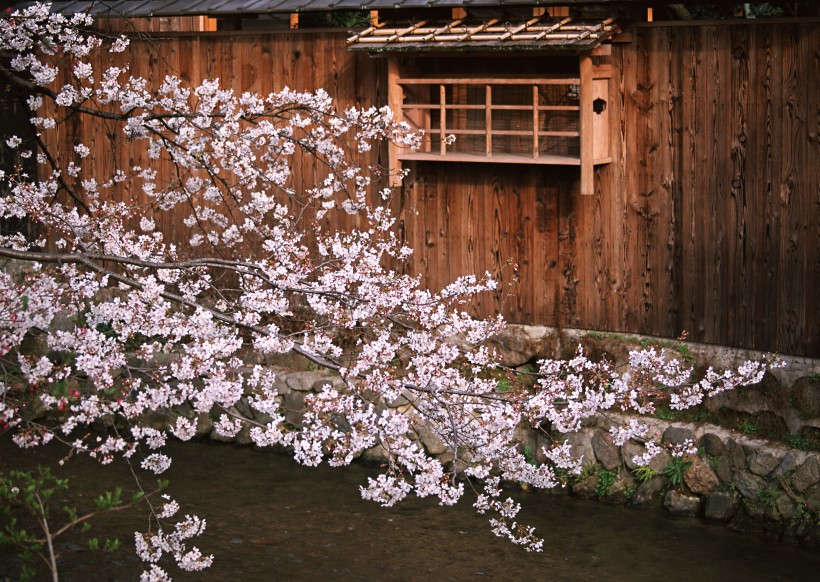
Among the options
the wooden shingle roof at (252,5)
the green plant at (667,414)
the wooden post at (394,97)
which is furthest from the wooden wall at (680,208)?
the wooden shingle roof at (252,5)

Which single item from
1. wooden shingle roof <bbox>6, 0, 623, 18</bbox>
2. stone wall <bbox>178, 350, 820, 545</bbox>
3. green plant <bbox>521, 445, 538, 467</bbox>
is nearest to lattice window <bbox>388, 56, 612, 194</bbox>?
wooden shingle roof <bbox>6, 0, 623, 18</bbox>

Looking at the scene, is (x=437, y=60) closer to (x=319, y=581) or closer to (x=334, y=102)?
(x=334, y=102)

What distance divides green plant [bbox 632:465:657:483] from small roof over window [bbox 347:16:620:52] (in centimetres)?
340

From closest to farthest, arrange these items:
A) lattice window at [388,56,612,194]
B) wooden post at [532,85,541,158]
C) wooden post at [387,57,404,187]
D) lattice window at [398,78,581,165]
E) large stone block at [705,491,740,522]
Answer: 1. large stone block at [705,491,740,522]
2. lattice window at [388,56,612,194]
3. wooden post at [532,85,541,158]
4. lattice window at [398,78,581,165]
5. wooden post at [387,57,404,187]

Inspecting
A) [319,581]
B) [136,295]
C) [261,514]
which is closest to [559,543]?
[319,581]

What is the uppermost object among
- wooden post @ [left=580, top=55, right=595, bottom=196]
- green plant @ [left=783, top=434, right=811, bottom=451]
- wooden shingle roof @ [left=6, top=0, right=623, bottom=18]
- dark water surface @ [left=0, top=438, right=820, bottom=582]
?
wooden shingle roof @ [left=6, top=0, right=623, bottom=18]

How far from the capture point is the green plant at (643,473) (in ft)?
30.6

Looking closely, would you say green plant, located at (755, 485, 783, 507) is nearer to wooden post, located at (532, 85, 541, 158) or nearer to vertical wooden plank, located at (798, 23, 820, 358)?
vertical wooden plank, located at (798, 23, 820, 358)

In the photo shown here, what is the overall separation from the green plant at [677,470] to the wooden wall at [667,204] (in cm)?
104

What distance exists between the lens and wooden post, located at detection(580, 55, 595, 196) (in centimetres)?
931

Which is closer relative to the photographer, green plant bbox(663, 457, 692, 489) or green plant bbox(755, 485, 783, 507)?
green plant bbox(755, 485, 783, 507)

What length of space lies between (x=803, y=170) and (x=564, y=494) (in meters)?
3.30

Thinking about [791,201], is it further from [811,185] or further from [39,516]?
[39,516]

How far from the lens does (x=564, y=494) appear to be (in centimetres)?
980
